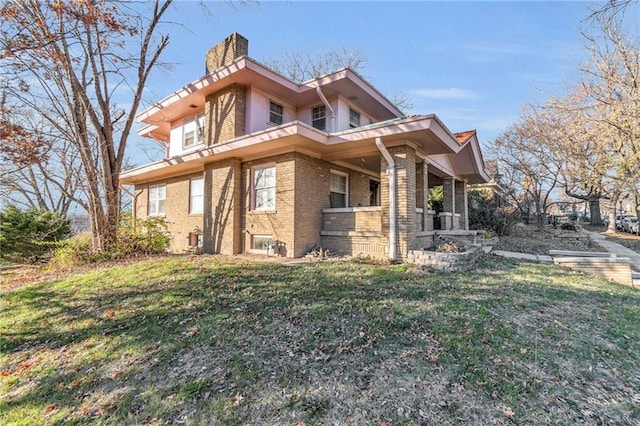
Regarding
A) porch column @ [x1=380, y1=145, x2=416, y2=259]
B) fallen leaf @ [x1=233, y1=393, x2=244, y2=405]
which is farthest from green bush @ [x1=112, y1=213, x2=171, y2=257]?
fallen leaf @ [x1=233, y1=393, x2=244, y2=405]

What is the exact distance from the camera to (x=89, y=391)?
10.4ft

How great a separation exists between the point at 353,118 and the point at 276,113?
293cm

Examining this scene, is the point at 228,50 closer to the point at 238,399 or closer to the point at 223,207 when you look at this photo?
the point at 223,207

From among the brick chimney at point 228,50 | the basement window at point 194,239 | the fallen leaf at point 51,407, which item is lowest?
the fallen leaf at point 51,407

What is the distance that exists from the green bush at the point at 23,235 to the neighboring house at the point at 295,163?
444 centimetres

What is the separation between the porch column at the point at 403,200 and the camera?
788 cm

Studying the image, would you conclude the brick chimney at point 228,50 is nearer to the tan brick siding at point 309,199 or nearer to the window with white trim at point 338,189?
the tan brick siding at point 309,199

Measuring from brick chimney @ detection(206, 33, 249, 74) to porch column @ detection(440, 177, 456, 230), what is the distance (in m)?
9.74

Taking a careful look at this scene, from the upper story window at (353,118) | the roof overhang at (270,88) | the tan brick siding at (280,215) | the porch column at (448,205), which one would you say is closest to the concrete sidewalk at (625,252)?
the porch column at (448,205)

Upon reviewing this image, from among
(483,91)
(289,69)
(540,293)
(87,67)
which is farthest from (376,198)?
(289,69)

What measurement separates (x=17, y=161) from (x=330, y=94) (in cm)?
1040

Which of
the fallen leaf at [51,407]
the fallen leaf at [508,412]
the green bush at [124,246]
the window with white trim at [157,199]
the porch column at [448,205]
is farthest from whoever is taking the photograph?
the window with white trim at [157,199]

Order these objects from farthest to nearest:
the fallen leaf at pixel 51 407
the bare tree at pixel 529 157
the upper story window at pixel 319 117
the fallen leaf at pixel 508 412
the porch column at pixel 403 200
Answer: the bare tree at pixel 529 157
the upper story window at pixel 319 117
the porch column at pixel 403 200
the fallen leaf at pixel 51 407
the fallen leaf at pixel 508 412

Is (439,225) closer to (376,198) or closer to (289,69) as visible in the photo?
(376,198)
